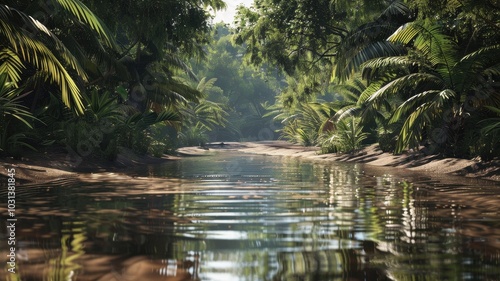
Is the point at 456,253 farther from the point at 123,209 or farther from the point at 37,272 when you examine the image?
the point at 123,209

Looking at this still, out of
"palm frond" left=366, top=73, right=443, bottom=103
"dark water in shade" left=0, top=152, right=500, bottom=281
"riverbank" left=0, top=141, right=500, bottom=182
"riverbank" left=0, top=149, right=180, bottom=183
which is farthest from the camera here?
"palm frond" left=366, top=73, right=443, bottom=103

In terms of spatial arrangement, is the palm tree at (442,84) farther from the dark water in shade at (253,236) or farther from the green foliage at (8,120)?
the green foliage at (8,120)

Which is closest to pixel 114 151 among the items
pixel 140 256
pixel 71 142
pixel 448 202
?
pixel 71 142

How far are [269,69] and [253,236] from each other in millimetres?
21810

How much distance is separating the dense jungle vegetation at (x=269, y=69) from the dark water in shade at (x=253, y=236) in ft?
8.41

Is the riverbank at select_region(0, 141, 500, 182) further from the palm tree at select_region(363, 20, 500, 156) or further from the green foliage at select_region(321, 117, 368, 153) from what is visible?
the green foliage at select_region(321, 117, 368, 153)

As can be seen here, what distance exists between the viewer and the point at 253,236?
4031 millimetres

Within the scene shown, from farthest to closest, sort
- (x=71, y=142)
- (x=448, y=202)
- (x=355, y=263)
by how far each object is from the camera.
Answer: (x=71, y=142), (x=448, y=202), (x=355, y=263)

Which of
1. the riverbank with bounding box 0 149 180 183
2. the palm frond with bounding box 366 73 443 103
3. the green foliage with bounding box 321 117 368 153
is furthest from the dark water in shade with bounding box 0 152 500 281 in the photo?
the green foliage with bounding box 321 117 368 153

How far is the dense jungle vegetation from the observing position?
10359 mm

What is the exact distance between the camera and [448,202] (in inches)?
245

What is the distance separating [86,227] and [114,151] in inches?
381

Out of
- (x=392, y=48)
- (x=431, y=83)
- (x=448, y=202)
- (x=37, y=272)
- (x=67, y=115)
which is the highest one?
(x=392, y=48)

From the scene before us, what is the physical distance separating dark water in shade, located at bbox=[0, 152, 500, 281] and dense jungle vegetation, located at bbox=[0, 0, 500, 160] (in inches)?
101
